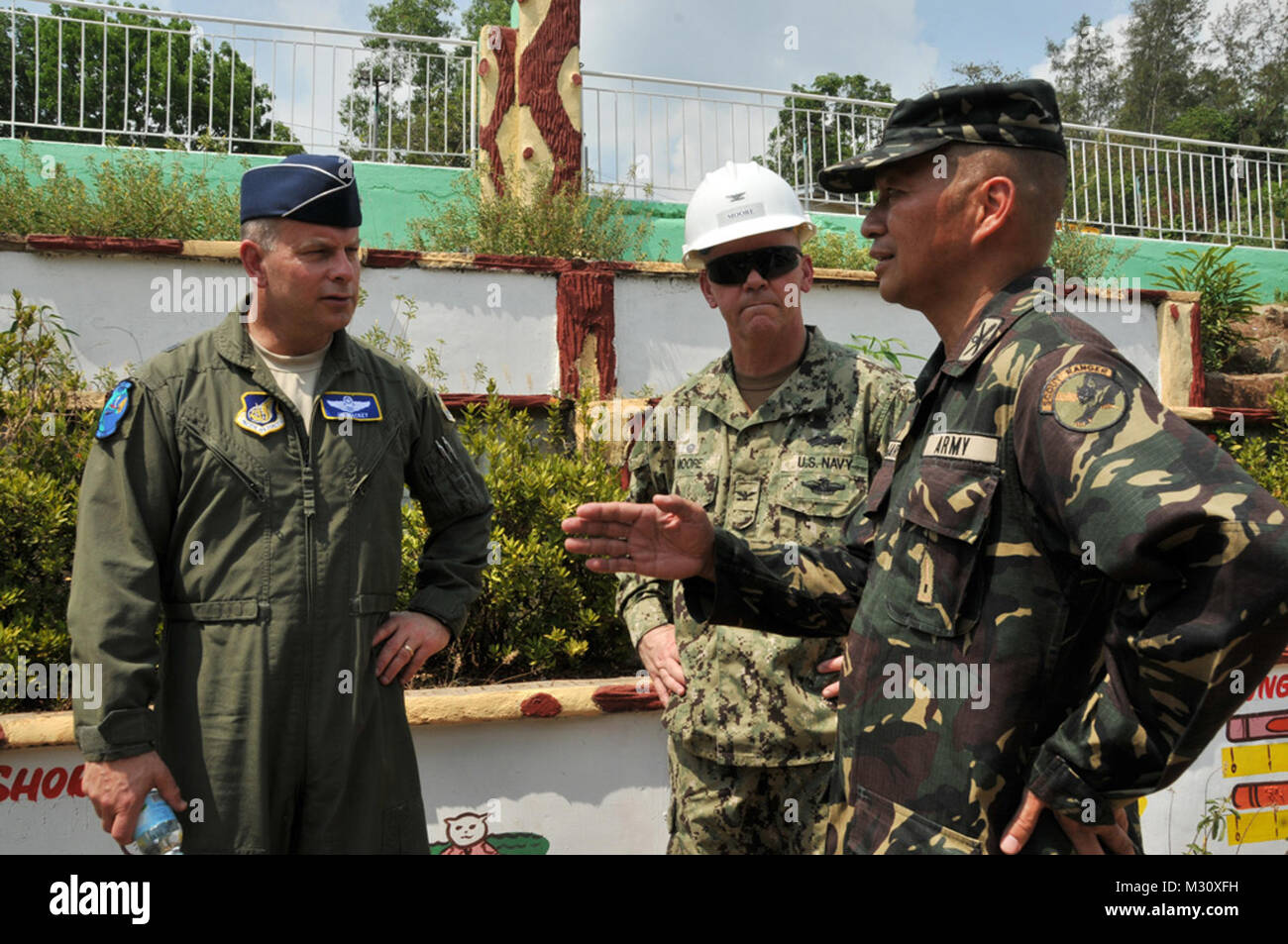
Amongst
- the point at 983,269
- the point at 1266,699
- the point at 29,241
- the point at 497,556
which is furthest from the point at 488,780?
the point at 29,241

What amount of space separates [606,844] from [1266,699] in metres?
2.98

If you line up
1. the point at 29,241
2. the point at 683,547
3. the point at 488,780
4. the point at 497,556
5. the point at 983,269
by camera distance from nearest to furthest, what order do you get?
the point at 983,269 < the point at 683,547 < the point at 488,780 < the point at 497,556 < the point at 29,241

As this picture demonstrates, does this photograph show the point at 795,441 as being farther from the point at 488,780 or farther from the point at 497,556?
the point at 488,780

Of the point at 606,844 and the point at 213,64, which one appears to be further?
the point at 213,64

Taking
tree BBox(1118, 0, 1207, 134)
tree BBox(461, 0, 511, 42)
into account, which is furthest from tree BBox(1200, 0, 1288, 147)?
tree BBox(461, 0, 511, 42)

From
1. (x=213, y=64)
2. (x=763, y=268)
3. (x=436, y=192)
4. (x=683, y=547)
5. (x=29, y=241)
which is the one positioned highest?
(x=213, y=64)

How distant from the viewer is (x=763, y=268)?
298 centimetres

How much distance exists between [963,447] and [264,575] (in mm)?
1628

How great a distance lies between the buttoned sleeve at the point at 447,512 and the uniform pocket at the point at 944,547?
56.4 inches

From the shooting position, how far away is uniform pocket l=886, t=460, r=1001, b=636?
166 centimetres

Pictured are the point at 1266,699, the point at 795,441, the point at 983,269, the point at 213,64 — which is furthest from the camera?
the point at 213,64

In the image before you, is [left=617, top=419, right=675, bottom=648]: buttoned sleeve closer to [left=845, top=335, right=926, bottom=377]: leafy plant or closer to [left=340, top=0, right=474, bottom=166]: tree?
[left=845, top=335, right=926, bottom=377]: leafy plant

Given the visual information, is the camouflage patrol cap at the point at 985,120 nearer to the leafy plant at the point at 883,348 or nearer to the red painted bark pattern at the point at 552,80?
the leafy plant at the point at 883,348

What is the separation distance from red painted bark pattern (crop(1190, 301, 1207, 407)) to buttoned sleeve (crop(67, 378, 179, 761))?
23.4 ft
